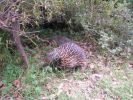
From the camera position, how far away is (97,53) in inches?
206

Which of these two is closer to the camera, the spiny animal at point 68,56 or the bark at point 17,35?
the bark at point 17,35

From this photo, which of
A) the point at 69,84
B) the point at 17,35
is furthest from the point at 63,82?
the point at 17,35

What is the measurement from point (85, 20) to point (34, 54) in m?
1.08

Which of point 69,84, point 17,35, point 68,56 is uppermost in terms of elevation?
point 17,35

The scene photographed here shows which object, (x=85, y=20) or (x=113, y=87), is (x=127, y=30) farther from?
(x=113, y=87)

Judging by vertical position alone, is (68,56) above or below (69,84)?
above

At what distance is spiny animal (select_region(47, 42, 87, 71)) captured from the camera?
14.8ft

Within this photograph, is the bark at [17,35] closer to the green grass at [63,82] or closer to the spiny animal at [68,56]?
the green grass at [63,82]

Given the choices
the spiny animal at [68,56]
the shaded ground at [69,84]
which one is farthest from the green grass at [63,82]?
the spiny animal at [68,56]

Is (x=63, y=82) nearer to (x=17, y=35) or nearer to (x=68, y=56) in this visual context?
(x=68, y=56)

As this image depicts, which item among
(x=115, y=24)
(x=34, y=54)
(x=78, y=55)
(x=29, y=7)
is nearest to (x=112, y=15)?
(x=115, y=24)

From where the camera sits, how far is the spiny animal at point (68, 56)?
4.51 m

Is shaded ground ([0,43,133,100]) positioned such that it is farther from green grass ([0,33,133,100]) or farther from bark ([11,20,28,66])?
bark ([11,20,28,66])

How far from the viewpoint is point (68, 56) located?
180 inches
